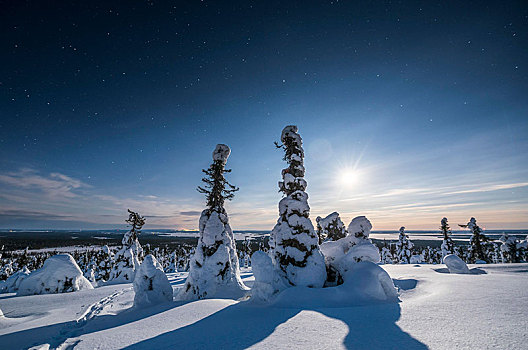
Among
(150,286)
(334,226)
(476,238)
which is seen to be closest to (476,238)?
(476,238)

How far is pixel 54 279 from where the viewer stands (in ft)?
58.3

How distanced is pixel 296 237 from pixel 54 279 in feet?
67.8

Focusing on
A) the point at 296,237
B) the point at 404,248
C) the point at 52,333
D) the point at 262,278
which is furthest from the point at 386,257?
the point at 52,333

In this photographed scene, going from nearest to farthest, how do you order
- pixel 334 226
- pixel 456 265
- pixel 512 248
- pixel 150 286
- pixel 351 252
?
1. pixel 150 286
2. pixel 351 252
3. pixel 456 265
4. pixel 334 226
5. pixel 512 248

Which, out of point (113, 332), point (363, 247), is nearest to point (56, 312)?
point (113, 332)

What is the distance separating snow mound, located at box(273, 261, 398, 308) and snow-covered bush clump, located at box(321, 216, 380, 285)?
2234mm

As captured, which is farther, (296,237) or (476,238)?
(476,238)

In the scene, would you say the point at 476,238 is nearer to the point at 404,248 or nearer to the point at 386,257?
the point at 404,248

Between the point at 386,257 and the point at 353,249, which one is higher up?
the point at 353,249

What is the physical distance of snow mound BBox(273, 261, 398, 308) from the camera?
7.82 metres

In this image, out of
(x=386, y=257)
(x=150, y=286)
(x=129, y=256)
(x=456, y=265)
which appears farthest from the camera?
A: (x=386, y=257)

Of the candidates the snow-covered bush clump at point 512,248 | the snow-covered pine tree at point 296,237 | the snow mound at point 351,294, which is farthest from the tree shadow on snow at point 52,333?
the snow-covered bush clump at point 512,248

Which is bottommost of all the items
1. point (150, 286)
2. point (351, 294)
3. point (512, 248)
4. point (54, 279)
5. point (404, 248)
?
point (404, 248)

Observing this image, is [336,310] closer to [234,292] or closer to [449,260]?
[234,292]
